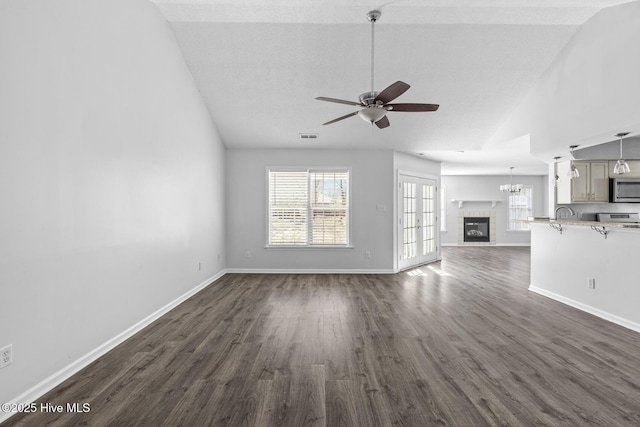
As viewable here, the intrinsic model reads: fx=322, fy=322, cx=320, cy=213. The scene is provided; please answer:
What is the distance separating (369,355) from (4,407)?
2.47 m

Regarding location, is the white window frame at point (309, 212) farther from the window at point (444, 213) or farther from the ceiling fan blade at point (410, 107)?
the window at point (444, 213)

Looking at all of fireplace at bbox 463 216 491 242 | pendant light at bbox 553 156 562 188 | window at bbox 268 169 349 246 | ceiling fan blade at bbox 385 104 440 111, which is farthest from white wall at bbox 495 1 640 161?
fireplace at bbox 463 216 491 242

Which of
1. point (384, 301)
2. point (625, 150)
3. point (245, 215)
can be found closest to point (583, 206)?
point (625, 150)

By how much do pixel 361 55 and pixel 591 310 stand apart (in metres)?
4.31

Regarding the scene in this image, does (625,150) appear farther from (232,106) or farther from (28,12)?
A: (28,12)

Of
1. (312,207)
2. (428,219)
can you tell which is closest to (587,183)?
(428,219)

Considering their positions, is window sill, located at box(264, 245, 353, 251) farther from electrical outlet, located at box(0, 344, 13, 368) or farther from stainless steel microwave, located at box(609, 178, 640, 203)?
stainless steel microwave, located at box(609, 178, 640, 203)

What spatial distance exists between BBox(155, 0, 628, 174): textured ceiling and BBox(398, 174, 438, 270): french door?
1619mm

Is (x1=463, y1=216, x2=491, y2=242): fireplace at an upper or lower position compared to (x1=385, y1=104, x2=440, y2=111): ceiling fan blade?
lower

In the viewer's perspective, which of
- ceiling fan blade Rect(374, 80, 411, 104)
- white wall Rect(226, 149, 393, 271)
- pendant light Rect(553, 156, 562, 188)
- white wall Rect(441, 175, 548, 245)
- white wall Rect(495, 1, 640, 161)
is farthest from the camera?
white wall Rect(441, 175, 548, 245)

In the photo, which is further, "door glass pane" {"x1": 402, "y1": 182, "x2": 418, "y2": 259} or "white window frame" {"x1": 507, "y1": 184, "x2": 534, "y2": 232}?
"white window frame" {"x1": 507, "y1": 184, "x2": 534, "y2": 232}

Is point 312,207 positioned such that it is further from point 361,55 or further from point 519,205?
point 519,205

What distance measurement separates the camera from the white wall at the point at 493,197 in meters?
11.4

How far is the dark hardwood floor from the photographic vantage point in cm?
197
